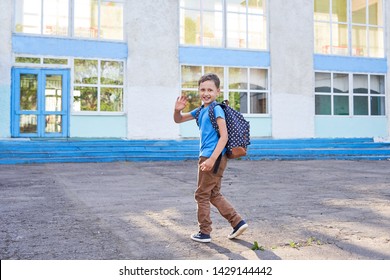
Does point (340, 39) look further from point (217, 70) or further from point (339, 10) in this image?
point (217, 70)

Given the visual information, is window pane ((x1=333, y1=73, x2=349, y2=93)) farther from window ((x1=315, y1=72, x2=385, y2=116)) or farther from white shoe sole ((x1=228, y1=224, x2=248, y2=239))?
white shoe sole ((x1=228, y1=224, x2=248, y2=239))

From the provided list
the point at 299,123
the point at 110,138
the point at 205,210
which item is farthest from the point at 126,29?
the point at 205,210

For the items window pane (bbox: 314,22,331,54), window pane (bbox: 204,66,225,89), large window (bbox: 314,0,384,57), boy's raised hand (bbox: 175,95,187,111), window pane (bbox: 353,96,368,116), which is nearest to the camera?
boy's raised hand (bbox: 175,95,187,111)

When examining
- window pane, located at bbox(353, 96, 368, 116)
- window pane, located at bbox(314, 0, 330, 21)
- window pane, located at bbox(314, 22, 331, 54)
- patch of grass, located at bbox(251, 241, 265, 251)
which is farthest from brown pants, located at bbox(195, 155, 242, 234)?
window pane, located at bbox(353, 96, 368, 116)

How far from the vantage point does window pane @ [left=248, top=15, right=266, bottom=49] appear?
19.0m

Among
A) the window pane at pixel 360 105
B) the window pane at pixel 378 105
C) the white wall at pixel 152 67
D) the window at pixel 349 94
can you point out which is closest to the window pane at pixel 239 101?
the white wall at pixel 152 67

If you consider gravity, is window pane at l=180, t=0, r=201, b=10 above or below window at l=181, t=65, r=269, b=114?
above

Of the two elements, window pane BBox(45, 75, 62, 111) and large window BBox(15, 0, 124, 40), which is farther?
window pane BBox(45, 75, 62, 111)

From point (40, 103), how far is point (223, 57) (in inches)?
298

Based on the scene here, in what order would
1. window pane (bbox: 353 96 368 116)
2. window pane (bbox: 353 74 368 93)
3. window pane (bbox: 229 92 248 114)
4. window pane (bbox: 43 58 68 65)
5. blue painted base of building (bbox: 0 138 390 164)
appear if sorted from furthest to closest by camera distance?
1. window pane (bbox: 353 74 368 93)
2. window pane (bbox: 353 96 368 116)
3. window pane (bbox: 229 92 248 114)
4. window pane (bbox: 43 58 68 65)
5. blue painted base of building (bbox: 0 138 390 164)

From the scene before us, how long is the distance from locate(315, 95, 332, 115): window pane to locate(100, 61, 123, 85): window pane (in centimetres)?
887

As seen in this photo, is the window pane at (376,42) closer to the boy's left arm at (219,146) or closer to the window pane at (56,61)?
the window pane at (56,61)

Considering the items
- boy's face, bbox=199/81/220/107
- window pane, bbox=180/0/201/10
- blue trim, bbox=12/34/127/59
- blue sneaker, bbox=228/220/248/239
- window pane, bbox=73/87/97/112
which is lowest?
blue sneaker, bbox=228/220/248/239
